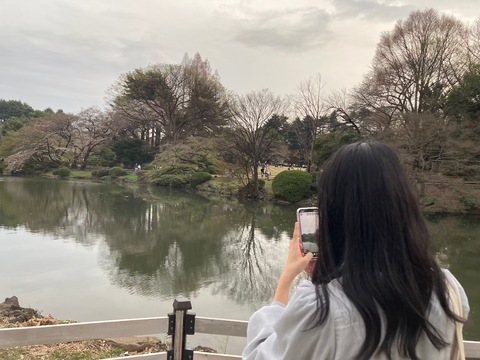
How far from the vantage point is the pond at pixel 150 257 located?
245 inches

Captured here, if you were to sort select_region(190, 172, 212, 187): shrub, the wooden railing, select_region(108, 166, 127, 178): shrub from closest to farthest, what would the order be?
the wooden railing < select_region(190, 172, 212, 187): shrub < select_region(108, 166, 127, 178): shrub

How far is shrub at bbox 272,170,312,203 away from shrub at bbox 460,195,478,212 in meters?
6.23

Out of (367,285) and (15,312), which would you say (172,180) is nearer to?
(15,312)

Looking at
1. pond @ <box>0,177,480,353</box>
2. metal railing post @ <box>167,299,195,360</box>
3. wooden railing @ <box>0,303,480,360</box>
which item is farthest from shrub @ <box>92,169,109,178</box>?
metal railing post @ <box>167,299,195,360</box>

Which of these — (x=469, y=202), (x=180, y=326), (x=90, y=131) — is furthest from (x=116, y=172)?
(x=180, y=326)

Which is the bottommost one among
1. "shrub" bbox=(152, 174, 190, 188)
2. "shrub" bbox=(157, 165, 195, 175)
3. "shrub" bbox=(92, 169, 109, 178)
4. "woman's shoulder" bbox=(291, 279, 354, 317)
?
"woman's shoulder" bbox=(291, 279, 354, 317)

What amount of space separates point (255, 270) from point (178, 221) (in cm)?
582

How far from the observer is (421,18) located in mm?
21359

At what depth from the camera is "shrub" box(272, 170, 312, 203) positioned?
18859 millimetres

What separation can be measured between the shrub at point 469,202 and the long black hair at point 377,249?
706 inches

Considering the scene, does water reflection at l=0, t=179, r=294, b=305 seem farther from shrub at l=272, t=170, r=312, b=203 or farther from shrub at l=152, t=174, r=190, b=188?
shrub at l=152, t=174, r=190, b=188

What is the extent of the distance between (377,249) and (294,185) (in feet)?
59.8

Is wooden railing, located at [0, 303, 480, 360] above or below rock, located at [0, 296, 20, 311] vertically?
above

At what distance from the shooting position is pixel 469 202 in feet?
54.1
